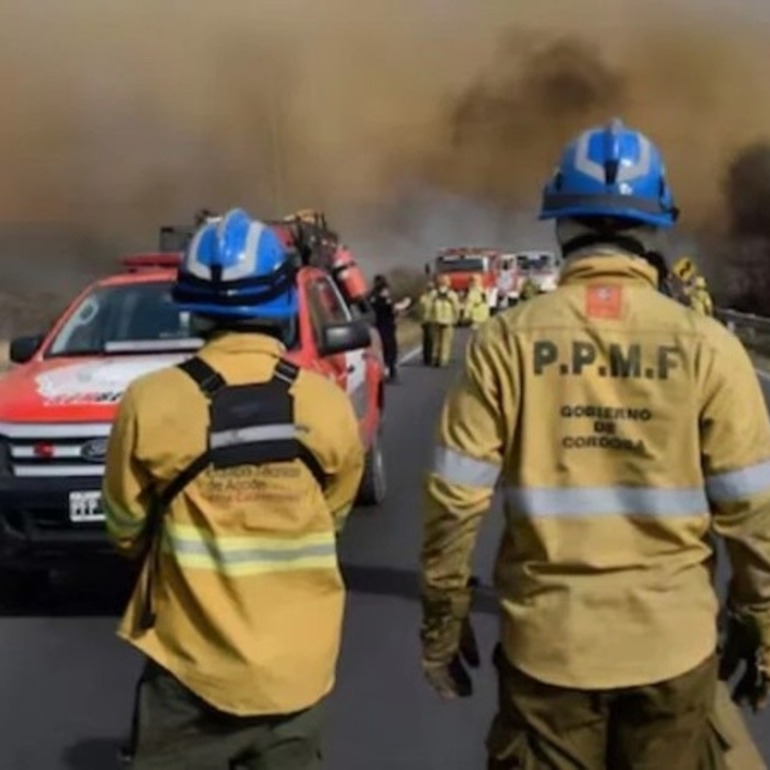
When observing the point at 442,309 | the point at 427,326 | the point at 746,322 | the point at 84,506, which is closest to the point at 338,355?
the point at 84,506

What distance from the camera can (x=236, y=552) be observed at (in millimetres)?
3902

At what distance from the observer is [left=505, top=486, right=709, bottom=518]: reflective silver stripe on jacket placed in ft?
12.2

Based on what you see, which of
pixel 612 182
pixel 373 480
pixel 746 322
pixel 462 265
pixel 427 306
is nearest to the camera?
pixel 612 182

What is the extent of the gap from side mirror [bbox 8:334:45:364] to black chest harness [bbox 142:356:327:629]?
6.25 metres

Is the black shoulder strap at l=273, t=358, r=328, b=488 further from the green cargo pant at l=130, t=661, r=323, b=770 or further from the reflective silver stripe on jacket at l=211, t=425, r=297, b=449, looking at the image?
the green cargo pant at l=130, t=661, r=323, b=770

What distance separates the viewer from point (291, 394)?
13.1 ft

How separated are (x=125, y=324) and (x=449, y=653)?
21.9 ft

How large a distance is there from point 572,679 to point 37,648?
4.91m

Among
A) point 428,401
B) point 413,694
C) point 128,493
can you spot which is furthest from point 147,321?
point 428,401

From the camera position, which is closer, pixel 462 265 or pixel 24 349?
pixel 24 349

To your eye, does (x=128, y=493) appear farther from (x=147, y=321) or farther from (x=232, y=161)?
(x=232, y=161)

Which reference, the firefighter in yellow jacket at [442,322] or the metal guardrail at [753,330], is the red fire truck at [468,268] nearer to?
the metal guardrail at [753,330]

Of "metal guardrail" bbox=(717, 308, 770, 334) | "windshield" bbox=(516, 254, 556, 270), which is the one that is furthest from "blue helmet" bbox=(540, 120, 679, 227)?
"windshield" bbox=(516, 254, 556, 270)

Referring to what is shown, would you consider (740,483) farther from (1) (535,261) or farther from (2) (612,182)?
(1) (535,261)
